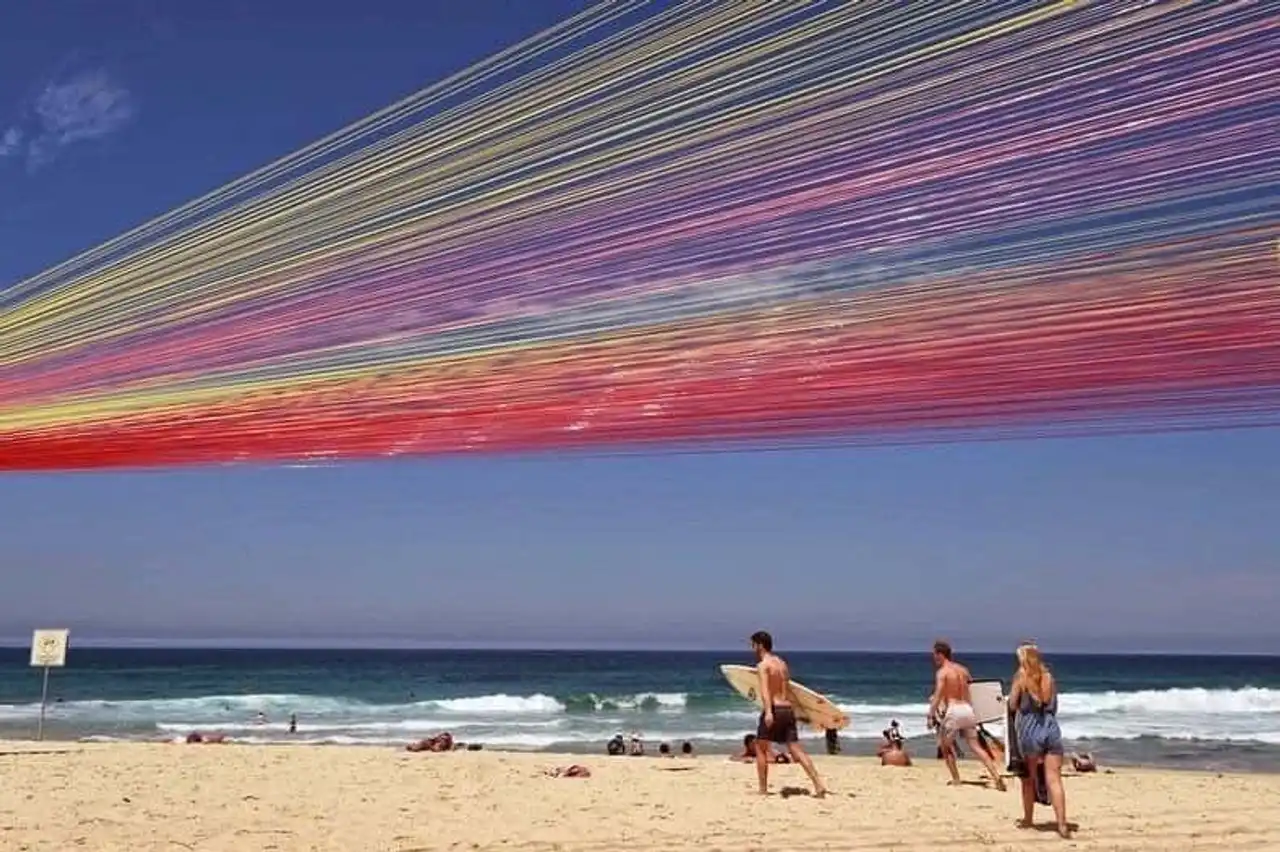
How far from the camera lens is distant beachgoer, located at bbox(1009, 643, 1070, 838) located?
340 inches

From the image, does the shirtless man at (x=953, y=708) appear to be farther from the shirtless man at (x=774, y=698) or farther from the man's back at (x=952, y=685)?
the shirtless man at (x=774, y=698)

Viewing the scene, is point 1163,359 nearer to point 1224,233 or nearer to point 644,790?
point 1224,233

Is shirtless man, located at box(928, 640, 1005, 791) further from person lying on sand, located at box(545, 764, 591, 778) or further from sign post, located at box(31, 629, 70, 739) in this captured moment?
sign post, located at box(31, 629, 70, 739)

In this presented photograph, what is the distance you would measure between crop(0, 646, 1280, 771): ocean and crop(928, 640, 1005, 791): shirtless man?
12.8 m

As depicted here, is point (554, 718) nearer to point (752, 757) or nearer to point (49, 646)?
point (49, 646)

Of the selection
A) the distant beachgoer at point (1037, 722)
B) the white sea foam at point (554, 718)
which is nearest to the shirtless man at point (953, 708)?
the distant beachgoer at point (1037, 722)

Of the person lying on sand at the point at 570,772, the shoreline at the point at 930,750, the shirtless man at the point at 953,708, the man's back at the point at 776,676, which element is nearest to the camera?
the man's back at the point at 776,676

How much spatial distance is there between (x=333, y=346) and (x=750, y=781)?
8.80 meters

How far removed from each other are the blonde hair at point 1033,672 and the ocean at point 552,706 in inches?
630

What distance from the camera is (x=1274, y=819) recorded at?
10977 mm

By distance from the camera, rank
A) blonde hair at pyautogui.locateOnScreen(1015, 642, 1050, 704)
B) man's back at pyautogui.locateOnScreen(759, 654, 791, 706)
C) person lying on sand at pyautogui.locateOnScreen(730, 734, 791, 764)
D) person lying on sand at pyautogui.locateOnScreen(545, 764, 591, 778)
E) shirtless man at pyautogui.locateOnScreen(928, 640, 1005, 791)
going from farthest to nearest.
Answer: person lying on sand at pyautogui.locateOnScreen(730, 734, 791, 764)
person lying on sand at pyautogui.locateOnScreen(545, 764, 591, 778)
shirtless man at pyautogui.locateOnScreen(928, 640, 1005, 791)
man's back at pyautogui.locateOnScreen(759, 654, 791, 706)
blonde hair at pyautogui.locateOnScreen(1015, 642, 1050, 704)

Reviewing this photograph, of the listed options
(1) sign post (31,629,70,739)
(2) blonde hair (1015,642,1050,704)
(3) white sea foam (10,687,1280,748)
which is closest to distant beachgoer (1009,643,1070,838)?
(2) blonde hair (1015,642,1050,704)

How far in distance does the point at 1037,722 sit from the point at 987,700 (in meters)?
3.62

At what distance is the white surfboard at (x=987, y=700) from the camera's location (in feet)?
39.4
